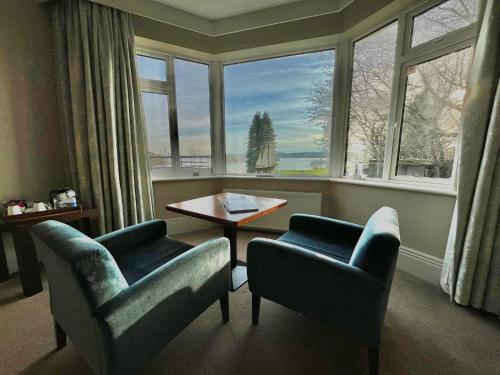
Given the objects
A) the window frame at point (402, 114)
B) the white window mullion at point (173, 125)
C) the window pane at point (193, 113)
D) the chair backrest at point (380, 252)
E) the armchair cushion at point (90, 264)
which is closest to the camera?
the armchair cushion at point (90, 264)

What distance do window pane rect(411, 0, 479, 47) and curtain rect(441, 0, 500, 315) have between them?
0.23 meters

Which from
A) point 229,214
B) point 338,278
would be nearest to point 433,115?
point 338,278

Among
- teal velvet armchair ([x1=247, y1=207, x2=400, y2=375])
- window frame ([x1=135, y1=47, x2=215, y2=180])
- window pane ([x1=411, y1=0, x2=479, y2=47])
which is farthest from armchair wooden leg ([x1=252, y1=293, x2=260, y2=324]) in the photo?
window pane ([x1=411, y1=0, x2=479, y2=47])

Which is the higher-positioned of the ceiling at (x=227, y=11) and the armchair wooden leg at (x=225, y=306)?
the ceiling at (x=227, y=11)

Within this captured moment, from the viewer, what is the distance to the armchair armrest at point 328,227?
1.71m

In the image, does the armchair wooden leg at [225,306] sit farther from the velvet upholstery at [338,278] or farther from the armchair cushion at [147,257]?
the armchair cushion at [147,257]

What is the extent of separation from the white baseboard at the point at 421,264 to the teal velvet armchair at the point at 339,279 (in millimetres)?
991

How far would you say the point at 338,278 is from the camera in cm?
110

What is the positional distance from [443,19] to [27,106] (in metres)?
3.64

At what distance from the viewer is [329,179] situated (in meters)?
2.76

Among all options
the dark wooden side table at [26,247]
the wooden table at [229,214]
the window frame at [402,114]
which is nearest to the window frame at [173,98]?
the wooden table at [229,214]

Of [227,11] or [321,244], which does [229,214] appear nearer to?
[321,244]

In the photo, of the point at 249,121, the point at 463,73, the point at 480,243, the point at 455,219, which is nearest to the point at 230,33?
the point at 249,121

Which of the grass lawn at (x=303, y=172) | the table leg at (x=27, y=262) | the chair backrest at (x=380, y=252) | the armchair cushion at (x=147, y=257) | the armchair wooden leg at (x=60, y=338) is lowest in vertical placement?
the armchair wooden leg at (x=60, y=338)
